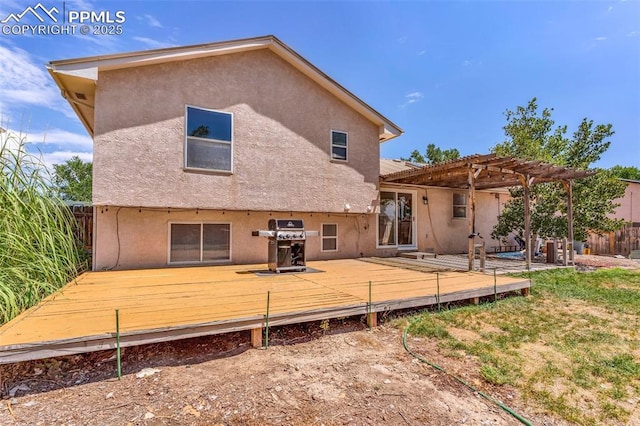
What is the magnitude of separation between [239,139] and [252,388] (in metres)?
6.24

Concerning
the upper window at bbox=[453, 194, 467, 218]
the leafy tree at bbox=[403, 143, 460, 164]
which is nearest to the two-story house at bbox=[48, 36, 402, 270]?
the upper window at bbox=[453, 194, 467, 218]

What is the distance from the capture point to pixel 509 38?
11.1 metres

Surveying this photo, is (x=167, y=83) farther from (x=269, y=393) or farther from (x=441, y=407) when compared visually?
(x=441, y=407)

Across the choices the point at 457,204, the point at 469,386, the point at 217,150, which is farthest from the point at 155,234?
the point at 457,204

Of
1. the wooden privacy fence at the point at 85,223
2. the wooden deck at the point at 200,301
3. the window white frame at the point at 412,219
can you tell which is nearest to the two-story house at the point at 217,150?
the wooden deck at the point at 200,301

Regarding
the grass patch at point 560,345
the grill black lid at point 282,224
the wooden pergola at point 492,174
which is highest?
the wooden pergola at point 492,174

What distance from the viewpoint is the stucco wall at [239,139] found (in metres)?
6.55

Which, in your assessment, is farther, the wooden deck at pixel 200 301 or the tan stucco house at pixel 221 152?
the tan stucco house at pixel 221 152

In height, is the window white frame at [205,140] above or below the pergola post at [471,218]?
above

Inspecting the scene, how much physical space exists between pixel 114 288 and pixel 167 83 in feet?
15.6

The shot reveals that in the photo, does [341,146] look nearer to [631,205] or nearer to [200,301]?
[200,301]

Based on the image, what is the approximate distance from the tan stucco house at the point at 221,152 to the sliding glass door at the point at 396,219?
0.23 m

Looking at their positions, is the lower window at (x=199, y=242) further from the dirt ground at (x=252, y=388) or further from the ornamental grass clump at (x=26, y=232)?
the dirt ground at (x=252, y=388)

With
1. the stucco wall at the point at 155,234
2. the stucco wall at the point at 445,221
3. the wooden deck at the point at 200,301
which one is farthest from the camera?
the stucco wall at the point at 445,221
